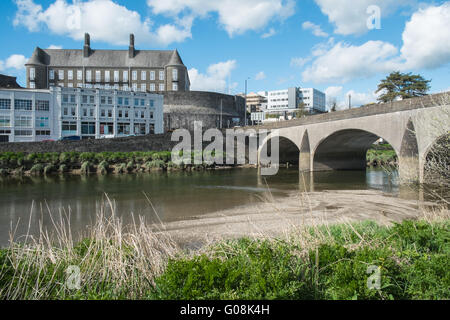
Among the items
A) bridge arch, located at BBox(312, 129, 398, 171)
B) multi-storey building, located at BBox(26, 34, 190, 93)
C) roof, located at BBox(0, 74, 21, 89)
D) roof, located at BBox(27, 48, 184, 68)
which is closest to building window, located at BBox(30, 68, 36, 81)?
multi-storey building, located at BBox(26, 34, 190, 93)

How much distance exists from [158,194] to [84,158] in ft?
71.9

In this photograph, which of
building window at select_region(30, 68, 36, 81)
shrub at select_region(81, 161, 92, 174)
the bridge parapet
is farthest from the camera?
building window at select_region(30, 68, 36, 81)

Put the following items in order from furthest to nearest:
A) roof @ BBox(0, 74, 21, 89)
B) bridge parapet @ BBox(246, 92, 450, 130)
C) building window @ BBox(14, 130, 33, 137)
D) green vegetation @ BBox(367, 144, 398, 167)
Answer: roof @ BBox(0, 74, 21, 89), building window @ BBox(14, 130, 33, 137), green vegetation @ BBox(367, 144, 398, 167), bridge parapet @ BBox(246, 92, 450, 130)

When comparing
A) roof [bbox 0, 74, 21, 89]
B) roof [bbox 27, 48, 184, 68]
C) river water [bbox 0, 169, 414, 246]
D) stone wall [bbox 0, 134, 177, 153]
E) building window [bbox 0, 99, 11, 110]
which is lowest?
river water [bbox 0, 169, 414, 246]

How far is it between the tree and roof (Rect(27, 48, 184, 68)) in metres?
47.3

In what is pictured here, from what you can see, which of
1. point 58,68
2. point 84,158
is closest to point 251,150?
point 84,158

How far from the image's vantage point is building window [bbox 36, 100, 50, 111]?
2164 inches

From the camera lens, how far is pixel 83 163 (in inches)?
1487

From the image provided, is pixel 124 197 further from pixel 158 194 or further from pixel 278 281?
pixel 278 281

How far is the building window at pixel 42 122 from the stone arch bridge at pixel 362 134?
3564cm

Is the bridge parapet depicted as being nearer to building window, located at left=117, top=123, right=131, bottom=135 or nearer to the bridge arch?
the bridge arch

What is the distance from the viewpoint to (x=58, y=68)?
3054 inches

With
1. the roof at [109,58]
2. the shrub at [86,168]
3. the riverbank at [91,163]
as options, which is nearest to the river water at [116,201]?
the shrub at [86,168]

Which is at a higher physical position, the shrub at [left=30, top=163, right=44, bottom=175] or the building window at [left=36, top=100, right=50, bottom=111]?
A: the building window at [left=36, top=100, right=50, bottom=111]
